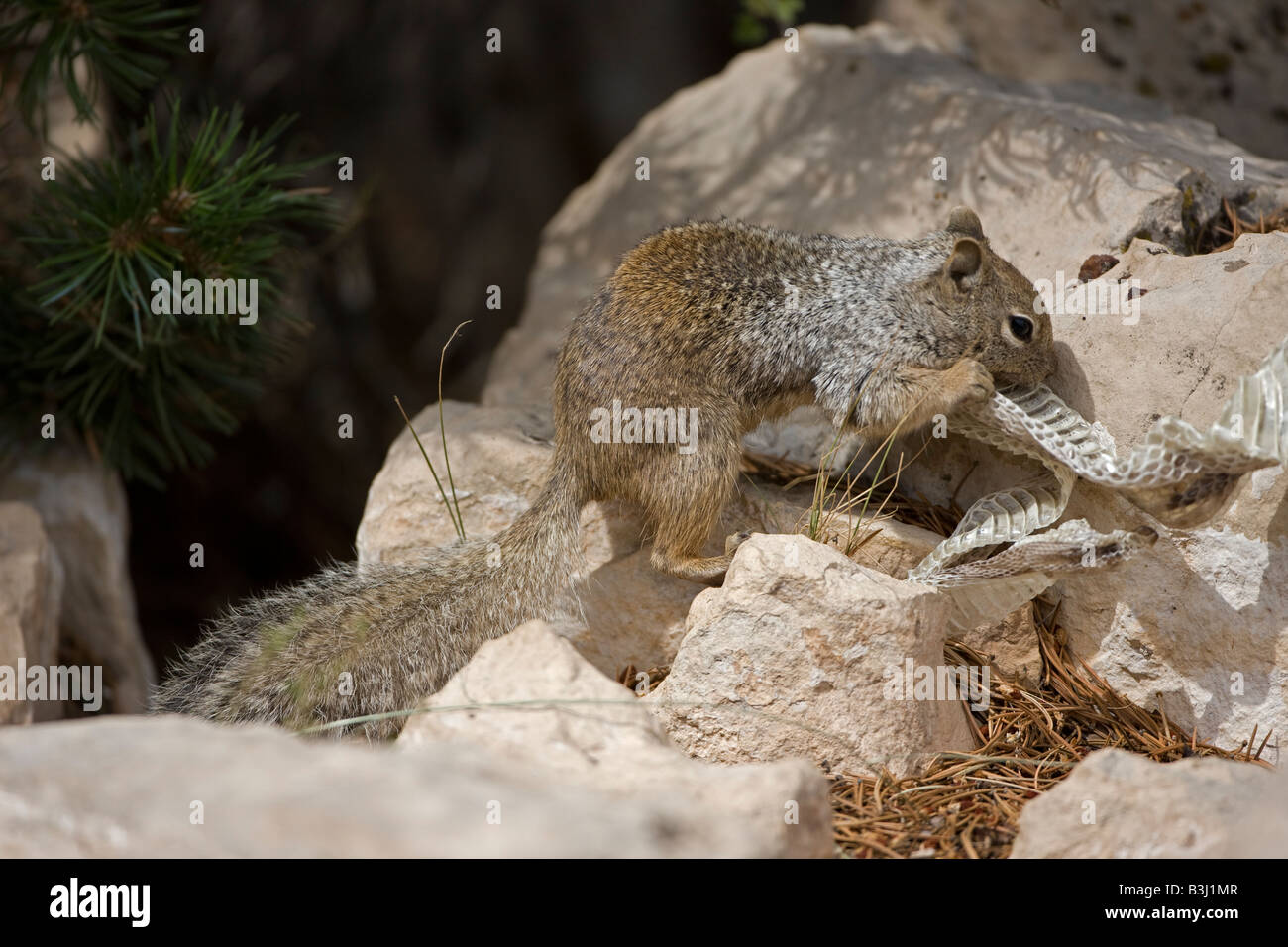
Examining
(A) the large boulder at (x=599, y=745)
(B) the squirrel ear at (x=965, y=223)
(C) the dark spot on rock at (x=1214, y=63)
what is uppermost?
(C) the dark spot on rock at (x=1214, y=63)

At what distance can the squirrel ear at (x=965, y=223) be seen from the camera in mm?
3764

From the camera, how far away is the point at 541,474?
3.93 m

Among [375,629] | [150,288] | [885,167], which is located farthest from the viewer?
[885,167]

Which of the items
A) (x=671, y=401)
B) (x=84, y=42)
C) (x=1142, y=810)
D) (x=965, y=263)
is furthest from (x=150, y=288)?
(x=1142, y=810)

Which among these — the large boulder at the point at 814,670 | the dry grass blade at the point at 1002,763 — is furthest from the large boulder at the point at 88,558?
the dry grass blade at the point at 1002,763

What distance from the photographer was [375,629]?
328cm

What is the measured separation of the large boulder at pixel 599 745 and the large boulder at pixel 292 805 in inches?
4.0

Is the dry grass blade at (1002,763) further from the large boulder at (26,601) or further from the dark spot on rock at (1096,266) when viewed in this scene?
the large boulder at (26,601)

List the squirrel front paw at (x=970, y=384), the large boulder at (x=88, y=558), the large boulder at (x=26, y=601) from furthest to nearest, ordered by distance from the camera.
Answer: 1. the large boulder at (x=88, y=558)
2. the large boulder at (x=26, y=601)
3. the squirrel front paw at (x=970, y=384)

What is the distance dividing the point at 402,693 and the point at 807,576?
1.22m

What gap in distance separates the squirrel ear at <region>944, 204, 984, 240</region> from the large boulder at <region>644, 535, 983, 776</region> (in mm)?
1404

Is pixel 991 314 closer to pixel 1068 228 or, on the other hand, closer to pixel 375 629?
pixel 1068 228

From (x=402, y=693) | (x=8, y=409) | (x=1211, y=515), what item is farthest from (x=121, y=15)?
(x=1211, y=515)

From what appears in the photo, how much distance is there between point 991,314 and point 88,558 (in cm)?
381
